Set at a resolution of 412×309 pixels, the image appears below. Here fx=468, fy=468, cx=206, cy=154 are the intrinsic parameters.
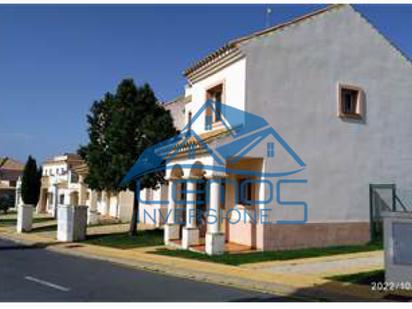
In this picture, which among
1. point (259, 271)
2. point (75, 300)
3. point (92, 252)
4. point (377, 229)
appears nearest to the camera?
point (75, 300)

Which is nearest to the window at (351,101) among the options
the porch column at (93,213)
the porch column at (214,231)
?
the porch column at (214,231)

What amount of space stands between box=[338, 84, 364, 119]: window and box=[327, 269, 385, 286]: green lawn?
25.9 ft

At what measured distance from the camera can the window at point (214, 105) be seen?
18.5 metres

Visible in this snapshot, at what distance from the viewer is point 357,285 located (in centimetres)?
1033

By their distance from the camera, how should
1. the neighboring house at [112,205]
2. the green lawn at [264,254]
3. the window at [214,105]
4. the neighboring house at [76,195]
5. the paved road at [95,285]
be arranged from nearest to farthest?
the paved road at [95,285] < the green lawn at [264,254] < the window at [214,105] < the neighboring house at [112,205] < the neighboring house at [76,195]

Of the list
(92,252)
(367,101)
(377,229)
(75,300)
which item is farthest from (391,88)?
(75,300)

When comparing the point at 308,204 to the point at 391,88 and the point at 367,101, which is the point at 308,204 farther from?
the point at 391,88

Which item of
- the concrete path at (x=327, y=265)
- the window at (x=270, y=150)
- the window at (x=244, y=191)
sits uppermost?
the window at (x=270, y=150)

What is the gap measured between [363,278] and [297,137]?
691 centimetres

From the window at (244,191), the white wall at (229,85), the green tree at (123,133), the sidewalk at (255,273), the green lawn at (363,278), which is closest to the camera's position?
the sidewalk at (255,273)

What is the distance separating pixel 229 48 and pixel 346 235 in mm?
8213

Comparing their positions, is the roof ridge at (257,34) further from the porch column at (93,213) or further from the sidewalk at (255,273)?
the porch column at (93,213)

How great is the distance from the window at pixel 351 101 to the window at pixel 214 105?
4.65 metres
